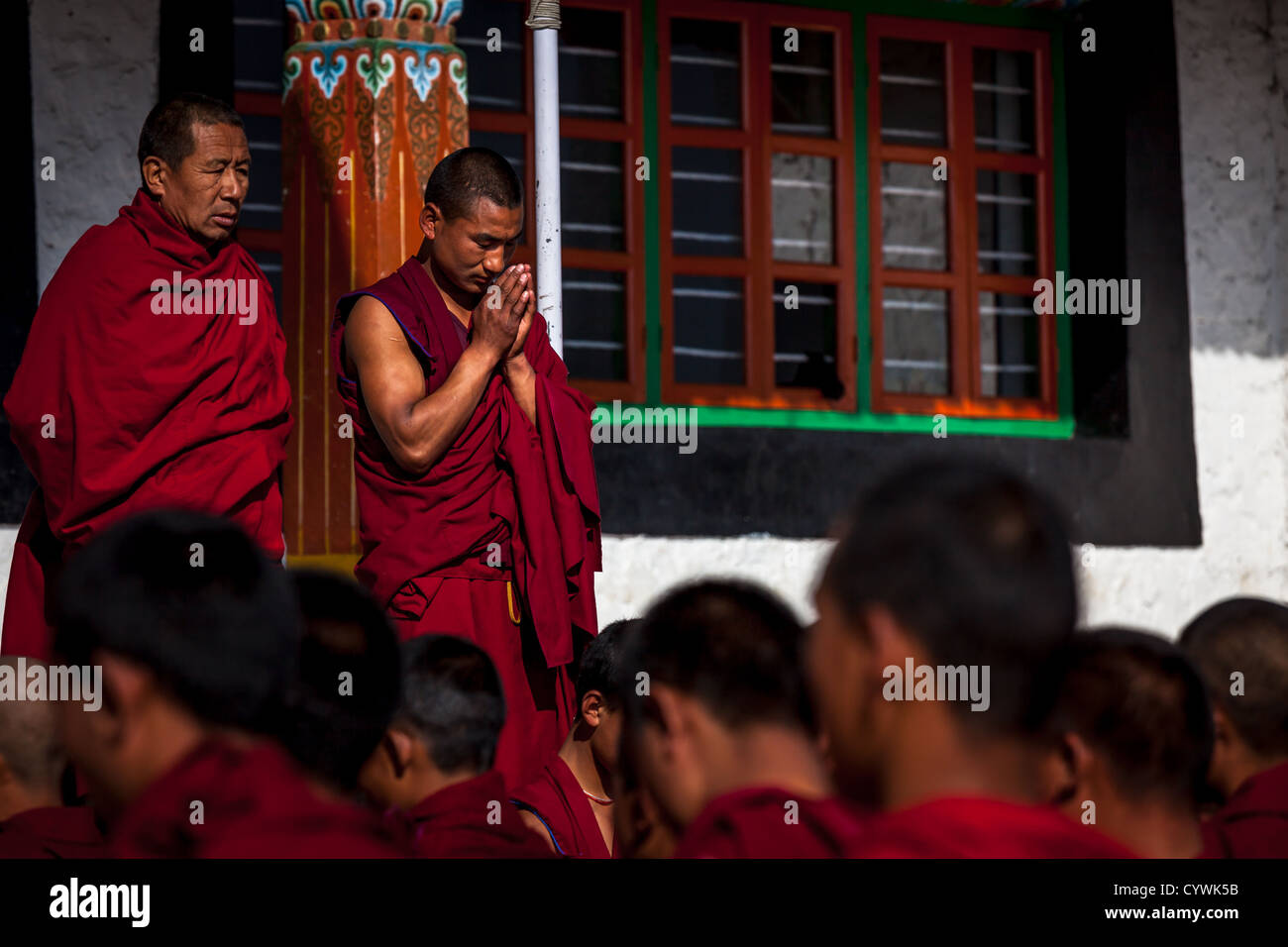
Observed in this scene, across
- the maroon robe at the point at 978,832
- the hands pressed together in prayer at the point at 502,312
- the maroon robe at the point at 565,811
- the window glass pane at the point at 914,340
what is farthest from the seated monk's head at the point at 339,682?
the window glass pane at the point at 914,340

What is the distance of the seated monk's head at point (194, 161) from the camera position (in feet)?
12.9

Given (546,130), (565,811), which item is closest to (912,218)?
(546,130)

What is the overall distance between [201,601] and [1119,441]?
16.8ft

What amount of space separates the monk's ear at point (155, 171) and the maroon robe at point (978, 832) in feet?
9.64

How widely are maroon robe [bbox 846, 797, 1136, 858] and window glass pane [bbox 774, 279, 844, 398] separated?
4.62 meters

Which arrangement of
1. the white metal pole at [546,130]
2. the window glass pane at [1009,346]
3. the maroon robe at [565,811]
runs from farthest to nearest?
the window glass pane at [1009,346]
the white metal pole at [546,130]
the maroon robe at [565,811]

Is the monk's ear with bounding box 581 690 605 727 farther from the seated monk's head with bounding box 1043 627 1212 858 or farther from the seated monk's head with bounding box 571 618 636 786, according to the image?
the seated monk's head with bounding box 1043 627 1212 858

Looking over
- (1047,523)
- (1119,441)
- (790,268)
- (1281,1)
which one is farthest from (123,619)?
(1281,1)

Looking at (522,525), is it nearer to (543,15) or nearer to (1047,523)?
(543,15)

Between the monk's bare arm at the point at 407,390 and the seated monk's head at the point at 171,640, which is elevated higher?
the monk's bare arm at the point at 407,390

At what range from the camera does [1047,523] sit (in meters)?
1.53

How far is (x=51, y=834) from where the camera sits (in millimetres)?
2293

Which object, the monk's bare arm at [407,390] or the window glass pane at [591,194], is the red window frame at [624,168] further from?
the monk's bare arm at [407,390]

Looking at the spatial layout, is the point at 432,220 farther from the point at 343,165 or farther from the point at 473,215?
the point at 343,165
